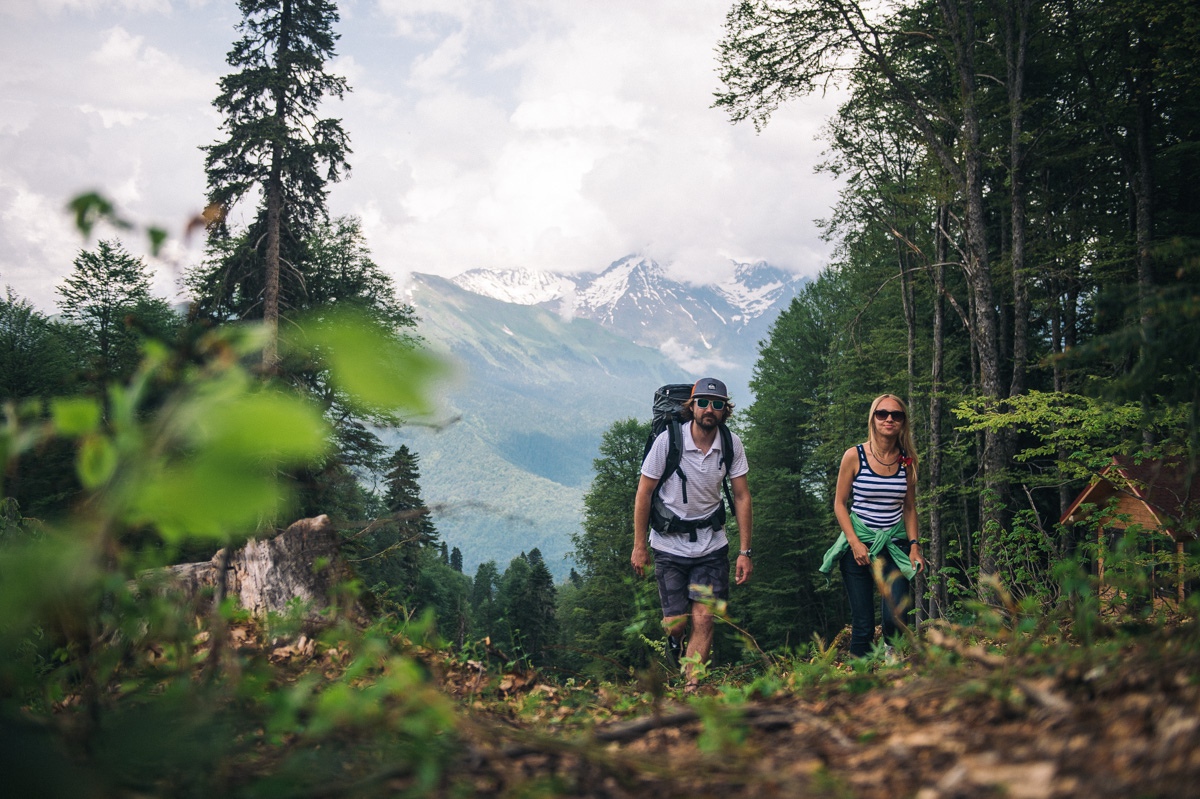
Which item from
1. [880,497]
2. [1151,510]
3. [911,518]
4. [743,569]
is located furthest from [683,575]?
[1151,510]

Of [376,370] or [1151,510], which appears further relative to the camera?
[1151,510]

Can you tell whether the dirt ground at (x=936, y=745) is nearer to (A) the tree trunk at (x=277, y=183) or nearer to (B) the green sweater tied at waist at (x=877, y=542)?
(B) the green sweater tied at waist at (x=877, y=542)

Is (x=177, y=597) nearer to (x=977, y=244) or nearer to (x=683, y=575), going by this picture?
(x=683, y=575)

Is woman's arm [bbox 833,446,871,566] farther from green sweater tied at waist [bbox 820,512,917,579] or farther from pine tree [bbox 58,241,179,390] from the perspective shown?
pine tree [bbox 58,241,179,390]

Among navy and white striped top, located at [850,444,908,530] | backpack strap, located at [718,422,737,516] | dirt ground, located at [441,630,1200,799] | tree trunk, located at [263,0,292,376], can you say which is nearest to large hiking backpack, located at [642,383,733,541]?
backpack strap, located at [718,422,737,516]

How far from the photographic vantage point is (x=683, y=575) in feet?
20.6

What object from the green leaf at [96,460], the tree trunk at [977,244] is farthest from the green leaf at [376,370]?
the tree trunk at [977,244]

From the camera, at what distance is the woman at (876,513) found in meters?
5.63

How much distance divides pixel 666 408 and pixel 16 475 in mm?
6064

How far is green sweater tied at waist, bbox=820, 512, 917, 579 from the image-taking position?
18.4 feet

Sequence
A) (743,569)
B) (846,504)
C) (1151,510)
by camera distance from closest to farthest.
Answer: (1151,510) → (846,504) → (743,569)

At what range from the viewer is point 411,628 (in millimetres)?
3359

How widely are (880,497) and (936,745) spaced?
4.14 meters

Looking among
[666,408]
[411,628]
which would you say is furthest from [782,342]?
[411,628]
